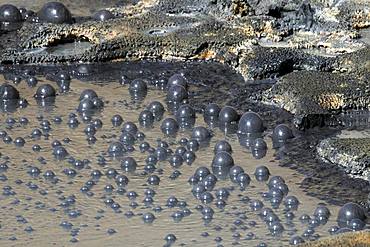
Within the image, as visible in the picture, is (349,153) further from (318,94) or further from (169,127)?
(169,127)

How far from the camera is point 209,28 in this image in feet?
29.6

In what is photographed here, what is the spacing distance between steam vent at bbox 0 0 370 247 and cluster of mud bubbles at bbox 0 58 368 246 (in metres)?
0.01

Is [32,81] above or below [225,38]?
below

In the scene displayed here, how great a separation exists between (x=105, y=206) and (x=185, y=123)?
4.91 feet

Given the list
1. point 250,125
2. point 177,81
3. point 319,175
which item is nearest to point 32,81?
point 177,81

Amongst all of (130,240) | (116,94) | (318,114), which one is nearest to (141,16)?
(116,94)

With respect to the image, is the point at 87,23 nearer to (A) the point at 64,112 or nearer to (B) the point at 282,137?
(A) the point at 64,112

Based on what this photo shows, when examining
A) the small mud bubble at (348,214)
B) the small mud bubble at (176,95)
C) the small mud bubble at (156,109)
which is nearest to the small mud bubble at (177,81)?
the small mud bubble at (176,95)

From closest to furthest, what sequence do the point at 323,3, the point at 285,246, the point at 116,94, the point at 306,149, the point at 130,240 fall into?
the point at 285,246
the point at 130,240
the point at 306,149
the point at 116,94
the point at 323,3

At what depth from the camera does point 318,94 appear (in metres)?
7.48

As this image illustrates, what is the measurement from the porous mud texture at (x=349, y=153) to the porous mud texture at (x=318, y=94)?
1.88 ft

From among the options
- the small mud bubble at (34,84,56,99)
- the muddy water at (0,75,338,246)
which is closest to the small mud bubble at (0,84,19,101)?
the small mud bubble at (34,84,56,99)

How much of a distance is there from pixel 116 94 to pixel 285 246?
3.07 m

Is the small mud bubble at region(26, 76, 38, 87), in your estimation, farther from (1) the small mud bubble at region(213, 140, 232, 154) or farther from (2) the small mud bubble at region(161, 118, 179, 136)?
(1) the small mud bubble at region(213, 140, 232, 154)
